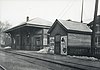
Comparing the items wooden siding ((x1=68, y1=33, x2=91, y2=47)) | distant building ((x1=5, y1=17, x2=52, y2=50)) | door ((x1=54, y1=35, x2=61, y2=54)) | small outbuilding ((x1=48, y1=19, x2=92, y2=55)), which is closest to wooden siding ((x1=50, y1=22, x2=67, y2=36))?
small outbuilding ((x1=48, y1=19, x2=92, y2=55))

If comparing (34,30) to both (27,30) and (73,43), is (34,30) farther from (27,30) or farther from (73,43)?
(73,43)

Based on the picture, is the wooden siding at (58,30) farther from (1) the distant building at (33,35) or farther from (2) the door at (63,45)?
(1) the distant building at (33,35)

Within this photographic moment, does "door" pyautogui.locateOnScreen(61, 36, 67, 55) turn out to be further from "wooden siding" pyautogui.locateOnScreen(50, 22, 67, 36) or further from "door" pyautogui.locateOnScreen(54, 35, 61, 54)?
"door" pyautogui.locateOnScreen(54, 35, 61, 54)

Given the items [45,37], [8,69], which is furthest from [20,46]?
[8,69]

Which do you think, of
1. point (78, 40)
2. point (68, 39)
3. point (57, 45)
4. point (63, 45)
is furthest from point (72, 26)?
point (57, 45)

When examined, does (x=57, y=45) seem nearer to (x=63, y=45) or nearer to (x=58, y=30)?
(x=63, y=45)

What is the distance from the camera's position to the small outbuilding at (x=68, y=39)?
21.9 metres

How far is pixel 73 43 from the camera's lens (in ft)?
74.6

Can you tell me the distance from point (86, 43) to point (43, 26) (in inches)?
426

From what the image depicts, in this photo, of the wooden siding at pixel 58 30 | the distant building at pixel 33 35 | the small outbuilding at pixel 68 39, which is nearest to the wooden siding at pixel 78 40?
the small outbuilding at pixel 68 39

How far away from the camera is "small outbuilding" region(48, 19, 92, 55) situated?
21.9m

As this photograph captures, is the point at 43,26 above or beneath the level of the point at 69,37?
above

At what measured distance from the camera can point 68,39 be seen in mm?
22250

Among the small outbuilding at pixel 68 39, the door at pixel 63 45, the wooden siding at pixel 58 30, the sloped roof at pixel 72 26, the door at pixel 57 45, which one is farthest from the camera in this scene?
the door at pixel 57 45
